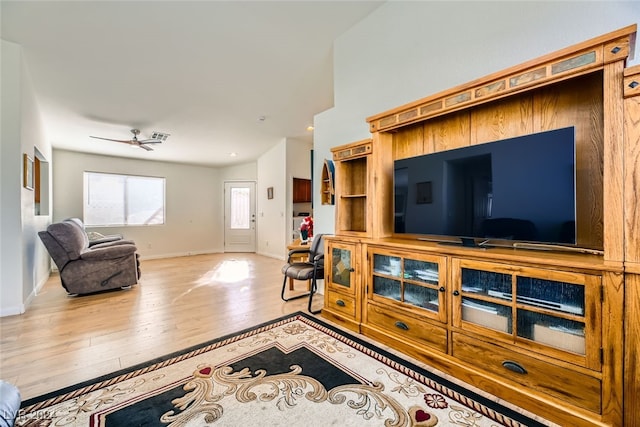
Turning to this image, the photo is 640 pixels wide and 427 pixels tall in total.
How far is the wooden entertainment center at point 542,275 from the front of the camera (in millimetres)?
1250

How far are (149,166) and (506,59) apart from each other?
7579 millimetres

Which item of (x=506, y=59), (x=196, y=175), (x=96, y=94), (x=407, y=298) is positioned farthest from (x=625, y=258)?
(x=196, y=175)

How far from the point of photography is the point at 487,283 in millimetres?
1672

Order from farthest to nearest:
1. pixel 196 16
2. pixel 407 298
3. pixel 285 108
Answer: pixel 285 108 → pixel 196 16 → pixel 407 298

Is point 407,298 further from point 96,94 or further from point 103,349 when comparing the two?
point 96,94

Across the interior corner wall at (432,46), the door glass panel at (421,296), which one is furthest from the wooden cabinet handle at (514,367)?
the interior corner wall at (432,46)

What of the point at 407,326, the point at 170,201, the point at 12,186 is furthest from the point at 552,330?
the point at 170,201

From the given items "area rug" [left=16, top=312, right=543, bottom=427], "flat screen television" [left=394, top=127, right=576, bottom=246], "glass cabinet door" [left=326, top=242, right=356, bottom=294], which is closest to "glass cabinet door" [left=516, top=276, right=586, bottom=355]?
"flat screen television" [left=394, top=127, right=576, bottom=246]

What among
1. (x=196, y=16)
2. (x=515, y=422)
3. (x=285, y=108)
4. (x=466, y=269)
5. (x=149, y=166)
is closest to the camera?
(x=515, y=422)

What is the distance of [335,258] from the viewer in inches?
109

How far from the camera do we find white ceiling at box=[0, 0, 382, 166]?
2.54 m

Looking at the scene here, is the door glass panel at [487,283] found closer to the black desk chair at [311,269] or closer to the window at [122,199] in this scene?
the black desk chair at [311,269]

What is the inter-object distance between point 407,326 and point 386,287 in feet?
1.10

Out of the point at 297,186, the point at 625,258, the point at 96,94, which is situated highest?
the point at 96,94
